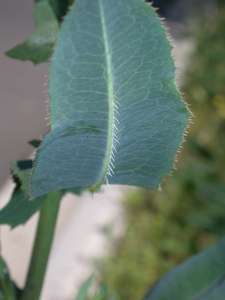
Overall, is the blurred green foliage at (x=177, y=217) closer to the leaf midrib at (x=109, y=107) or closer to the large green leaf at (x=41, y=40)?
the large green leaf at (x=41, y=40)

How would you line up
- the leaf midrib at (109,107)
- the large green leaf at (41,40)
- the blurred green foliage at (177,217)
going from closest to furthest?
the leaf midrib at (109,107) < the large green leaf at (41,40) < the blurred green foliage at (177,217)

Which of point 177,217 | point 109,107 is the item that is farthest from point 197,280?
point 177,217

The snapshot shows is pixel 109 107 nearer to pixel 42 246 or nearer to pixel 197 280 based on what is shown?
pixel 42 246

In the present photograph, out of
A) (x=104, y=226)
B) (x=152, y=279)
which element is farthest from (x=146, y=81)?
(x=104, y=226)

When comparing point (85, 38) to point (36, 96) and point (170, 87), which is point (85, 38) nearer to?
point (170, 87)

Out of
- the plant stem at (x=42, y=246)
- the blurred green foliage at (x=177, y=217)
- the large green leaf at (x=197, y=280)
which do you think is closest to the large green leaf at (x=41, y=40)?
the plant stem at (x=42, y=246)

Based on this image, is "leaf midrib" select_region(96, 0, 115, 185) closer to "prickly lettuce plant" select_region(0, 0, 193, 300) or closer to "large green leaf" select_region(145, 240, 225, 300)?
"prickly lettuce plant" select_region(0, 0, 193, 300)

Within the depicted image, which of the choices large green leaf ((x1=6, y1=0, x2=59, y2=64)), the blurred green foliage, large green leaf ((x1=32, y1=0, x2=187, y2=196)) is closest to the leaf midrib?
large green leaf ((x1=32, y1=0, x2=187, y2=196))
